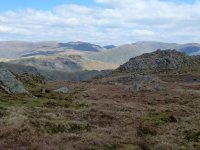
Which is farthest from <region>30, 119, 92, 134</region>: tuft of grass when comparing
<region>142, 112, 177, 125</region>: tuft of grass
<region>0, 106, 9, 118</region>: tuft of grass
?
<region>142, 112, 177, 125</region>: tuft of grass

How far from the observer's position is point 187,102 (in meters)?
54.5

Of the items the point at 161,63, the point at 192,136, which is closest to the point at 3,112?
the point at 192,136

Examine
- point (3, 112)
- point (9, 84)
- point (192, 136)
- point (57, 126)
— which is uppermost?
point (9, 84)

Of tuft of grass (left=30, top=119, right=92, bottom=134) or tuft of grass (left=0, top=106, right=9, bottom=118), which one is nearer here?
tuft of grass (left=30, top=119, right=92, bottom=134)

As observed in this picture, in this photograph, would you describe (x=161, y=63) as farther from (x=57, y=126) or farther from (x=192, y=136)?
(x=57, y=126)

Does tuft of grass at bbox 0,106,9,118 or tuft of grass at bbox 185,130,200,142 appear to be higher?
tuft of grass at bbox 0,106,9,118

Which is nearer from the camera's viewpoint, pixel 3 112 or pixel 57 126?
pixel 57 126

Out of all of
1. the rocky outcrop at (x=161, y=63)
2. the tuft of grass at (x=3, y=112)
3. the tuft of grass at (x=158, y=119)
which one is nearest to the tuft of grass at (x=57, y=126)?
the tuft of grass at (x=3, y=112)

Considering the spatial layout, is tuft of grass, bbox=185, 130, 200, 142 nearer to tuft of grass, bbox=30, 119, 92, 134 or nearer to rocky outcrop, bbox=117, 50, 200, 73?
tuft of grass, bbox=30, 119, 92, 134

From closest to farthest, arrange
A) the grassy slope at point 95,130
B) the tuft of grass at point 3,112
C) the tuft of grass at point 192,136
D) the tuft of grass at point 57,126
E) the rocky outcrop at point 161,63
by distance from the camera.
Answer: the grassy slope at point 95,130
the tuft of grass at point 192,136
the tuft of grass at point 57,126
the tuft of grass at point 3,112
the rocky outcrop at point 161,63

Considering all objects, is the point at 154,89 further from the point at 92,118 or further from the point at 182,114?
the point at 92,118

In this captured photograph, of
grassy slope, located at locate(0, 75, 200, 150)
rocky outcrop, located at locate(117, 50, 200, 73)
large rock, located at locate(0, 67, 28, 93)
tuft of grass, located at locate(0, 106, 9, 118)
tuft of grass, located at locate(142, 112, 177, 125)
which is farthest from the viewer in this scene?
rocky outcrop, located at locate(117, 50, 200, 73)

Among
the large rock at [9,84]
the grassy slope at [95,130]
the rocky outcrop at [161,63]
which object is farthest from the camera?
the rocky outcrop at [161,63]

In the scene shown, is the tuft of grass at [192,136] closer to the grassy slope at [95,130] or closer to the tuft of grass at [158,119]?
the grassy slope at [95,130]
